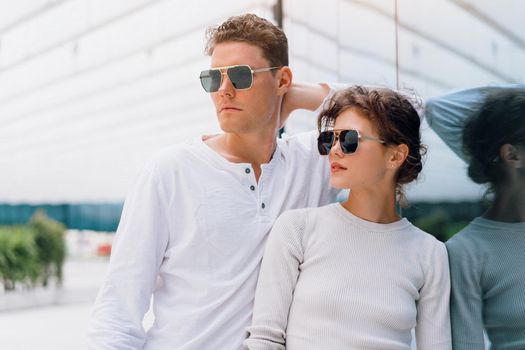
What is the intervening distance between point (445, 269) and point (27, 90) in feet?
37.0

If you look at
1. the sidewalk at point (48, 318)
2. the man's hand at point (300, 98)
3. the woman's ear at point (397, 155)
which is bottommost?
the sidewalk at point (48, 318)

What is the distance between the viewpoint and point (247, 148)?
5.33ft

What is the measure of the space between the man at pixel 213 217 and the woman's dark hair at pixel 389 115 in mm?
167

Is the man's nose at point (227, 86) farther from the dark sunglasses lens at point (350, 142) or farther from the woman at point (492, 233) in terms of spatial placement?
the woman at point (492, 233)

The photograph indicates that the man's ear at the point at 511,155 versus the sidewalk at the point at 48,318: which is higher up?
the man's ear at the point at 511,155

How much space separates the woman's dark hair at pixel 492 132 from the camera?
1.39 metres

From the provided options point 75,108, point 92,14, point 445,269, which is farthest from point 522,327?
point 75,108

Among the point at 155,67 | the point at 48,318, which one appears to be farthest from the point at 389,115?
the point at 48,318

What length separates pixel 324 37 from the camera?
2.40 metres

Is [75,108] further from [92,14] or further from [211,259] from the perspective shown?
[211,259]

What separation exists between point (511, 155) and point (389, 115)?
0.25 meters

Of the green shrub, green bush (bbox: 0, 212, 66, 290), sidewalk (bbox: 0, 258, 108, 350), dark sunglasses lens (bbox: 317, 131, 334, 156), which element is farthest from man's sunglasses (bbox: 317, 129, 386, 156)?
the green shrub

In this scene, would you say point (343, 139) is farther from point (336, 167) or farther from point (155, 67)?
point (155, 67)

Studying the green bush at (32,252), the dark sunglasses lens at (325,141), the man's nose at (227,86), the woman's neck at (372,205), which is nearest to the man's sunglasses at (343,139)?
the dark sunglasses lens at (325,141)
